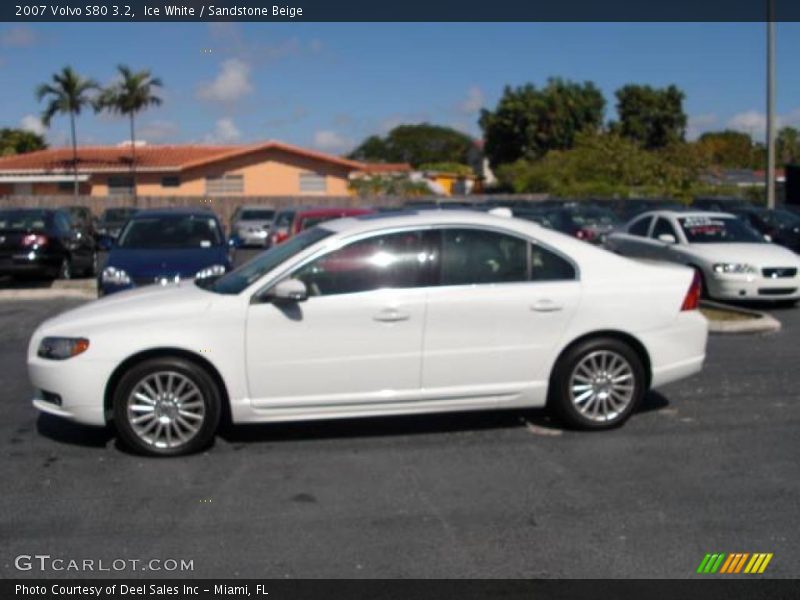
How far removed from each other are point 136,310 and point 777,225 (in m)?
19.8

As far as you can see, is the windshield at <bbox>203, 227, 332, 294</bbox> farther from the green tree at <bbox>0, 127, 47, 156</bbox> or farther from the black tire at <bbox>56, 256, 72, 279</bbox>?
the green tree at <bbox>0, 127, 47, 156</bbox>

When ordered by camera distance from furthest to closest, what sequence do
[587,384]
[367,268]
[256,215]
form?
[256,215] → [587,384] → [367,268]

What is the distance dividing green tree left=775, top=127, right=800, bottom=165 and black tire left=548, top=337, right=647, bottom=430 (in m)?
66.9

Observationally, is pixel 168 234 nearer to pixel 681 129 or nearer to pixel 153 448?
pixel 153 448

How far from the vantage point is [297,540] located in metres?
5.25

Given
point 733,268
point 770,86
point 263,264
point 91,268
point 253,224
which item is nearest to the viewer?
point 263,264

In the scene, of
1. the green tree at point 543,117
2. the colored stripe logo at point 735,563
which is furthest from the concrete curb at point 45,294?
the green tree at point 543,117

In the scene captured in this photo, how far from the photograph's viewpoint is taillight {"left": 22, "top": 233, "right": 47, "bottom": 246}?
17969 millimetres

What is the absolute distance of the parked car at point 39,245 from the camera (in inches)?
704

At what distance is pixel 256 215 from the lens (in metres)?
34.6

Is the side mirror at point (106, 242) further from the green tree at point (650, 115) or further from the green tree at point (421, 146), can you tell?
the green tree at point (421, 146)

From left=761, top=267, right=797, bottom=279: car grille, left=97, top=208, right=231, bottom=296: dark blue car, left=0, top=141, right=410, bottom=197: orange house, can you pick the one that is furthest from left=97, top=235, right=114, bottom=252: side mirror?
left=0, top=141, right=410, bottom=197: orange house

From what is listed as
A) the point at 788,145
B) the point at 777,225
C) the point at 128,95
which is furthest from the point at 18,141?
the point at 777,225

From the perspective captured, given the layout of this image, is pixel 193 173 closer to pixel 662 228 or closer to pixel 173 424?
pixel 662 228
